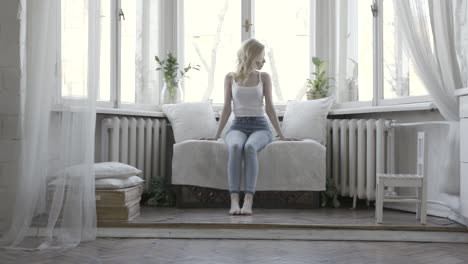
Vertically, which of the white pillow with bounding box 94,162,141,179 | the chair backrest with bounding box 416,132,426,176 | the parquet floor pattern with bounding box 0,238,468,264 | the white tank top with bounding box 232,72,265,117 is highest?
the white tank top with bounding box 232,72,265,117

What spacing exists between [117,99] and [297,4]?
186cm

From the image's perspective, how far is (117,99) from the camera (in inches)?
170

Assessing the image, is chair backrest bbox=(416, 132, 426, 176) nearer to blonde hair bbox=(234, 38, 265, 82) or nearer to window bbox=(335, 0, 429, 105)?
window bbox=(335, 0, 429, 105)

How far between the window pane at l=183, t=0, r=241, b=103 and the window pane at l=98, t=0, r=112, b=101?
2.79 ft

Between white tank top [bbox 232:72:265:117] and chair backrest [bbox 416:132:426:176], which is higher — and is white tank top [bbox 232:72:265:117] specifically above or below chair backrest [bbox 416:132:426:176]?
above

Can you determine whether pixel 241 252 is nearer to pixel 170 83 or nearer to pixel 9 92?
pixel 9 92

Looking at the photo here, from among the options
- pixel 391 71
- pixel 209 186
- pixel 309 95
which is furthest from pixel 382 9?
pixel 209 186

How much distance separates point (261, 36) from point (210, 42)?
0.47m

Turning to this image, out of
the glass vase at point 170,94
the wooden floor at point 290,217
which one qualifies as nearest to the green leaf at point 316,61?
the glass vase at point 170,94

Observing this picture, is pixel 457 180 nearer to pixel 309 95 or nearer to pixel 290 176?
pixel 290 176

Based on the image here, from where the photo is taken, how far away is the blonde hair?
401 centimetres

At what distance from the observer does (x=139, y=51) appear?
4652 millimetres

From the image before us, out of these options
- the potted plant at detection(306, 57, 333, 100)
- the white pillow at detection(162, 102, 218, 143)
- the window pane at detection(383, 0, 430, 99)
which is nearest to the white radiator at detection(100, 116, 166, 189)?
the white pillow at detection(162, 102, 218, 143)

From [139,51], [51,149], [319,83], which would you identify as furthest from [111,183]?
[319,83]
